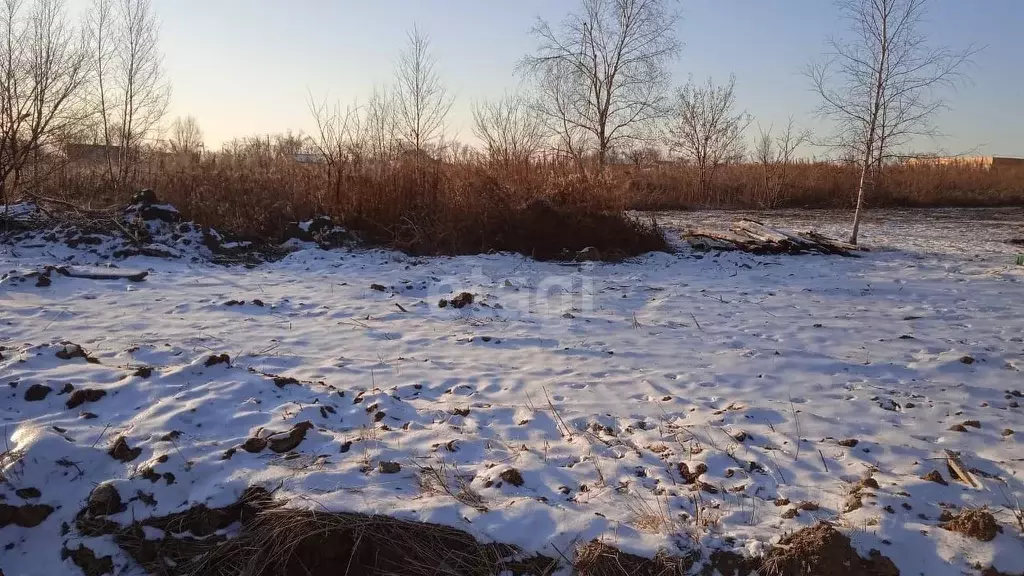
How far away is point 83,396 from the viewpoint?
398 centimetres

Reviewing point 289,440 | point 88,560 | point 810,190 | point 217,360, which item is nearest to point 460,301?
point 217,360

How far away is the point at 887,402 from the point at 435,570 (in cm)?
333

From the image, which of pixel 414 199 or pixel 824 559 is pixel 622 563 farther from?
pixel 414 199

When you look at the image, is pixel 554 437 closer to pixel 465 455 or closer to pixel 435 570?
pixel 465 455

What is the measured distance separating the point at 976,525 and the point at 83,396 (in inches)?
194

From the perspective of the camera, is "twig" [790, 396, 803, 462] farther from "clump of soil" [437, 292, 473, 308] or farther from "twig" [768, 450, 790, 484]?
"clump of soil" [437, 292, 473, 308]

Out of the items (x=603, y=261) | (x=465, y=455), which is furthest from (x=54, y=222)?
(x=465, y=455)

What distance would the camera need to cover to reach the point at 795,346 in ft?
18.2

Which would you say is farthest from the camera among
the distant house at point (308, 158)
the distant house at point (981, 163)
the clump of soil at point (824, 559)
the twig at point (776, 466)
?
the distant house at point (981, 163)

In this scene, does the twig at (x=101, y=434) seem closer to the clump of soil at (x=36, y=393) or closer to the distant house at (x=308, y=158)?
the clump of soil at (x=36, y=393)

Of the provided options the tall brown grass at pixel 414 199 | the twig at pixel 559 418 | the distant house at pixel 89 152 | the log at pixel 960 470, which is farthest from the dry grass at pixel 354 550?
the distant house at pixel 89 152

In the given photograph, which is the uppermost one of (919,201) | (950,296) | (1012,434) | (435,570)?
(919,201)

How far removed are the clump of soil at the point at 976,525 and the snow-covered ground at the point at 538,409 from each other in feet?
0.17

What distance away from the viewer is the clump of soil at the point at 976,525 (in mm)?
2676
